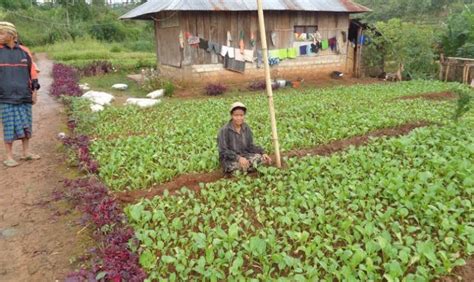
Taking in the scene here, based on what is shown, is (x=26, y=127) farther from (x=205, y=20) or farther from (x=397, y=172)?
(x=205, y=20)

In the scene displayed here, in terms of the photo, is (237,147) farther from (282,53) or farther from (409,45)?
(409,45)

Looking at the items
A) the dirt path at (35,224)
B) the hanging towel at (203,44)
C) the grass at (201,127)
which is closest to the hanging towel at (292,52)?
the hanging towel at (203,44)

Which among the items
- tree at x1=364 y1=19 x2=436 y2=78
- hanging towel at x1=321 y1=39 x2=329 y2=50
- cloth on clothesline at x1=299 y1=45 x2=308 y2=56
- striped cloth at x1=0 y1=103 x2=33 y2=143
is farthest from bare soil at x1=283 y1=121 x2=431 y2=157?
tree at x1=364 y1=19 x2=436 y2=78

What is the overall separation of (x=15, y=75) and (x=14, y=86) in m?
0.17

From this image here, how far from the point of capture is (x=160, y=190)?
518cm

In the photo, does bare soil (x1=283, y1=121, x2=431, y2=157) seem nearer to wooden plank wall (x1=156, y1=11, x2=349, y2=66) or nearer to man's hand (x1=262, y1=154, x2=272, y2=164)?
man's hand (x1=262, y1=154, x2=272, y2=164)

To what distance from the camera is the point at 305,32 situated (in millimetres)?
16609

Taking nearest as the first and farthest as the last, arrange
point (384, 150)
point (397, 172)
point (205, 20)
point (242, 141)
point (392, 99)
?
point (397, 172)
point (242, 141)
point (384, 150)
point (392, 99)
point (205, 20)

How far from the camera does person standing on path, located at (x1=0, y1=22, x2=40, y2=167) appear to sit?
19.1ft

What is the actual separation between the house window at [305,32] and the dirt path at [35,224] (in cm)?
1179

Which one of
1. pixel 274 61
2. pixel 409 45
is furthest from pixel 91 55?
pixel 409 45

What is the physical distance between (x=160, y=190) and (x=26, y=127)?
2706 millimetres

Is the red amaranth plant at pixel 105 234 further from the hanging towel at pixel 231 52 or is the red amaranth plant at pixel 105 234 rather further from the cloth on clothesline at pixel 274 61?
the cloth on clothesline at pixel 274 61

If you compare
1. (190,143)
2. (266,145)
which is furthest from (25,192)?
(266,145)
